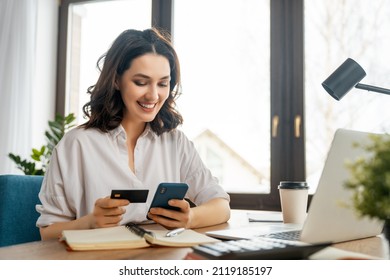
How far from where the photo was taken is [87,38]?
3510 millimetres

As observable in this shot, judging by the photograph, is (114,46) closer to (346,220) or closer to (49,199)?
(49,199)

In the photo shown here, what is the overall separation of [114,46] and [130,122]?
0.88 ft

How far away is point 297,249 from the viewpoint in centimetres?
67

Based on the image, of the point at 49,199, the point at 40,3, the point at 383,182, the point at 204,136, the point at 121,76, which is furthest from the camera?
the point at 40,3

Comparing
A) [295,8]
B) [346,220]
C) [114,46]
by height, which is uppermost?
[295,8]

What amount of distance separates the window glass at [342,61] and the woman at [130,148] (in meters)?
1.32

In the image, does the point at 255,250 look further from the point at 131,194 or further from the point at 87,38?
the point at 87,38

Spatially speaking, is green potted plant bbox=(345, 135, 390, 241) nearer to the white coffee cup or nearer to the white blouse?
the white coffee cup

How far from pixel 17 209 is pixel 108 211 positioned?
1.59 feet

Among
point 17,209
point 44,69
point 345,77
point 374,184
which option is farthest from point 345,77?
point 44,69

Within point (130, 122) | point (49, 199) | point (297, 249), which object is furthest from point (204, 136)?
point (297, 249)

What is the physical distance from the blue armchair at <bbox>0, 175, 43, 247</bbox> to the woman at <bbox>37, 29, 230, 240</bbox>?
0.43 ft

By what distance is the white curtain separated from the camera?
10.4ft

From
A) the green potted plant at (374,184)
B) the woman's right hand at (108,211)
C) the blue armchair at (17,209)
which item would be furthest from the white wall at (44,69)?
the green potted plant at (374,184)
